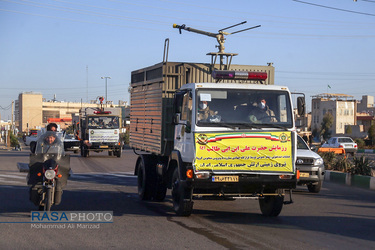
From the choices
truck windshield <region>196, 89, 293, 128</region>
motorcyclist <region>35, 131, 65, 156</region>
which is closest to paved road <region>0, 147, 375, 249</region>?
motorcyclist <region>35, 131, 65, 156</region>

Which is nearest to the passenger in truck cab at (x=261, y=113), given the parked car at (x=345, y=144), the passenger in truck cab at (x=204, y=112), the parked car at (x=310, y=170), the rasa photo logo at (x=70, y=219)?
the passenger in truck cab at (x=204, y=112)

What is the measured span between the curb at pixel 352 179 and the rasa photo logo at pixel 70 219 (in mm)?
9628

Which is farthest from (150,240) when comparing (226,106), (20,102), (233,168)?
(20,102)

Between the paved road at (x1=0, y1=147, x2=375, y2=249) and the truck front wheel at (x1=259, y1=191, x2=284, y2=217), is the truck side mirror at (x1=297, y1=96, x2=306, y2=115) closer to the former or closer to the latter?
the truck front wheel at (x1=259, y1=191, x2=284, y2=217)

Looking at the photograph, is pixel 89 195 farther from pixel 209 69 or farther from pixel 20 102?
pixel 20 102

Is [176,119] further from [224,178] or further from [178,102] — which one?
[224,178]

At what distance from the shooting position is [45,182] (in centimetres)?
955

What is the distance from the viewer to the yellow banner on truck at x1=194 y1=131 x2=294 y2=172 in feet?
31.0

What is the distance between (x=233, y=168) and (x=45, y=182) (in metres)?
3.42

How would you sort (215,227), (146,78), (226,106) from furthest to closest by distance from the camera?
(146,78), (226,106), (215,227)

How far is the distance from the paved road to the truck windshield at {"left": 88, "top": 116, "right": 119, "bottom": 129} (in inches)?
743

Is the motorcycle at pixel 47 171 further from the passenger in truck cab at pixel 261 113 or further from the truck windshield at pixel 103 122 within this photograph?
the truck windshield at pixel 103 122

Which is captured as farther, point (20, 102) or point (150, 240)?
point (20, 102)

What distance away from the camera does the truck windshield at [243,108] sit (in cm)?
972
